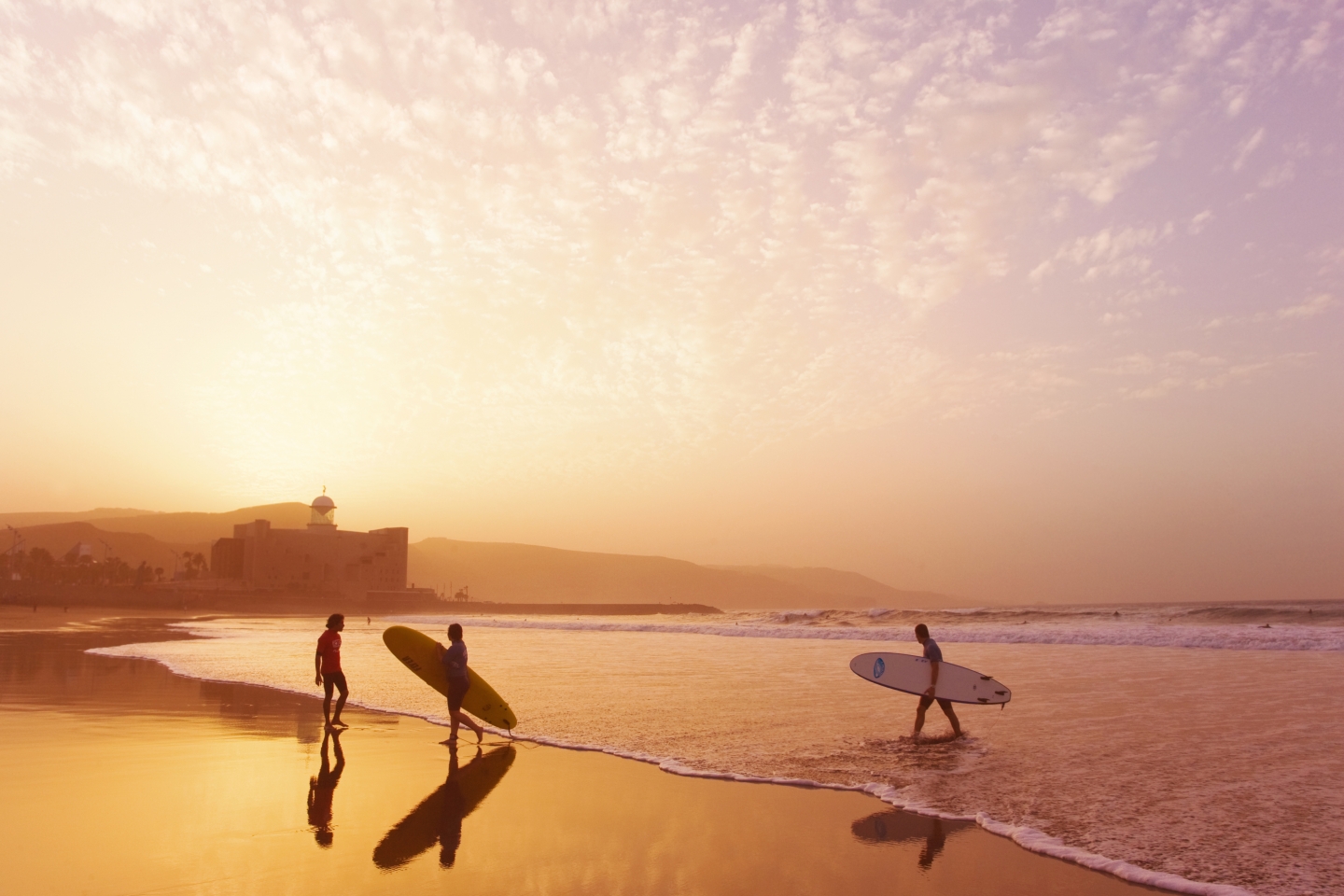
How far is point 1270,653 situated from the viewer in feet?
94.1

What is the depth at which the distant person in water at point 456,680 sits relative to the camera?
11.9 metres

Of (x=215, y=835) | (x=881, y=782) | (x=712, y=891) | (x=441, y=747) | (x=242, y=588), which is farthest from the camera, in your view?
(x=242, y=588)

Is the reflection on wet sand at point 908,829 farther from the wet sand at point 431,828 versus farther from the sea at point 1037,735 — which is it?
the sea at point 1037,735

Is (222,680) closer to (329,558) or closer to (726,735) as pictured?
(726,735)

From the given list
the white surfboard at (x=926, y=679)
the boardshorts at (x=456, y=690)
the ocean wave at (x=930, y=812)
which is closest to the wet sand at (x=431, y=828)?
the ocean wave at (x=930, y=812)

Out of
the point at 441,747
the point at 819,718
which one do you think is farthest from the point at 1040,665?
the point at 441,747

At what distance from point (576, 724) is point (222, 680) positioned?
10.9m

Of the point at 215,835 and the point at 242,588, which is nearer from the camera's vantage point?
the point at 215,835

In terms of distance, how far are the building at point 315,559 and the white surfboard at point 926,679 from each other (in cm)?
13242

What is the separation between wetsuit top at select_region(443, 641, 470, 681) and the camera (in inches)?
480

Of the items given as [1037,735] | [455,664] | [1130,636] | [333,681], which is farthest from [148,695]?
[1130,636]

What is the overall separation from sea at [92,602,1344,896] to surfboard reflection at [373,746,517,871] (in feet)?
6.13

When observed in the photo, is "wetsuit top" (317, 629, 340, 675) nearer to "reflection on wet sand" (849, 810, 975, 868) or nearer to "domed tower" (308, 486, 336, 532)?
"reflection on wet sand" (849, 810, 975, 868)

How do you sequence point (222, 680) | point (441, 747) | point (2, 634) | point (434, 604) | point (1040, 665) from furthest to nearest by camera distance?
point (434, 604) < point (2, 634) < point (1040, 665) < point (222, 680) < point (441, 747)
